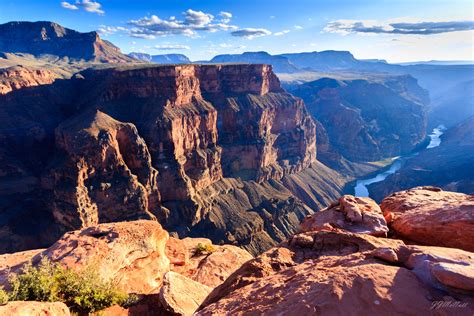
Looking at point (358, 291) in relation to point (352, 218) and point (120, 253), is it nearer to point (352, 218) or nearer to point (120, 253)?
point (352, 218)

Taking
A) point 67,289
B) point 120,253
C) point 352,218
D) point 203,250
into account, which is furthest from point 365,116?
point 67,289

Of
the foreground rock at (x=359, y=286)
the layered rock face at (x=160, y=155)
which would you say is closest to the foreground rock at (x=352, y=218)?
the foreground rock at (x=359, y=286)

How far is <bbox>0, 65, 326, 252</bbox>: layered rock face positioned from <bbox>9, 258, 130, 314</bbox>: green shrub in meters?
41.9

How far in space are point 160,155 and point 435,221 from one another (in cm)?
5630

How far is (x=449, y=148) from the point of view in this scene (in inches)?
4833

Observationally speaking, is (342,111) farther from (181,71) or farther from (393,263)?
(393,263)

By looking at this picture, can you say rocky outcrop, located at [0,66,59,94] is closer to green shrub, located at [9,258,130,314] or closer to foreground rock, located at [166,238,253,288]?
foreground rock, located at [166,238,253,288]

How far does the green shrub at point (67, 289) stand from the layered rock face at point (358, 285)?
465 centimetres

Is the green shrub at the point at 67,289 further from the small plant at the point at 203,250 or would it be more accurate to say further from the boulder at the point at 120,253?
the small plant at the point at 203,250

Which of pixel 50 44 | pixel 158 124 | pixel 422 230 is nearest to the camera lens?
pixel 422 230

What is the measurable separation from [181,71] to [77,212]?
41919mm

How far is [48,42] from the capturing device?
135875 mm

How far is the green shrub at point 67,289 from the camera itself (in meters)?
9.60

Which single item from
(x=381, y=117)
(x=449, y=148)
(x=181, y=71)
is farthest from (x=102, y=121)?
(x=381, y=117)
